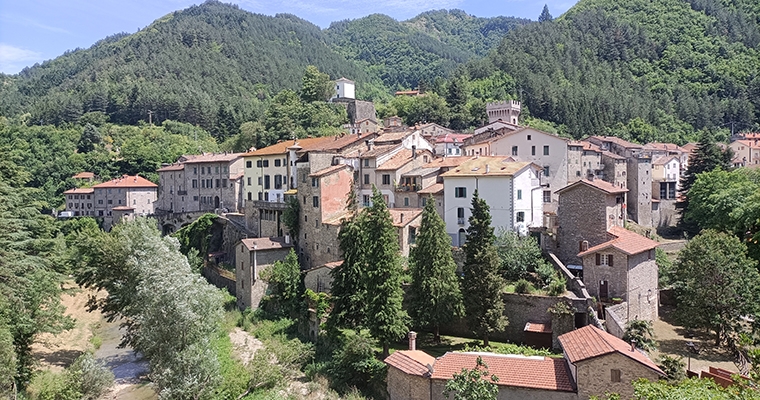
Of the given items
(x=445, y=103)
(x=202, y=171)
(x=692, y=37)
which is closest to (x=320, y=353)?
(x=202, y=171)

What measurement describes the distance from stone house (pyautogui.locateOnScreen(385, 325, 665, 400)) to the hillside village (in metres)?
0.06

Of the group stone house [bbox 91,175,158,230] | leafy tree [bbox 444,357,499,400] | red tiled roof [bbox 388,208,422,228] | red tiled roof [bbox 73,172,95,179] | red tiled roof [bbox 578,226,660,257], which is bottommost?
leafy tree [bbox 444,357,499,400]

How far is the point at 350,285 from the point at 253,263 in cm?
1315

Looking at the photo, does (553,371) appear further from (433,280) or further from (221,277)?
(221,277)

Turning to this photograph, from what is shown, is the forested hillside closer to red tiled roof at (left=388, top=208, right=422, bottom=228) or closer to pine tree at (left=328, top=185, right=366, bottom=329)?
red tiled roof at (left=388, top=208, right=422, bottom=228)

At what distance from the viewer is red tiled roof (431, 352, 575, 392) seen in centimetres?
2278

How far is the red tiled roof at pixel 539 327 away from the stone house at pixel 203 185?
42.3 meters

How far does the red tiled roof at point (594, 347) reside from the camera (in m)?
21.9

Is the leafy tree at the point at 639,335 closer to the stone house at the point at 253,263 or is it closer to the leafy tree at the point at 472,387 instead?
the leafy tree at the point at 472,387

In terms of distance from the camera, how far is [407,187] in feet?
150

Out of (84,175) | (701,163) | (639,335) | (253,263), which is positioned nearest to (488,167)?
(639,335)

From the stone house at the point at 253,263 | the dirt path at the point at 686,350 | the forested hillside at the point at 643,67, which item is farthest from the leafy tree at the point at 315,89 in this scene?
the dirt path at the point at 686,350

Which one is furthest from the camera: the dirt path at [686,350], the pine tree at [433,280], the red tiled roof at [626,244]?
the pine tree at [433,280]

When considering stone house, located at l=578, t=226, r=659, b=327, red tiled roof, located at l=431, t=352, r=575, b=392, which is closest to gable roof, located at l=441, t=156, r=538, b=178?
stone house, located at l=578, t=226, r=659, b=327
